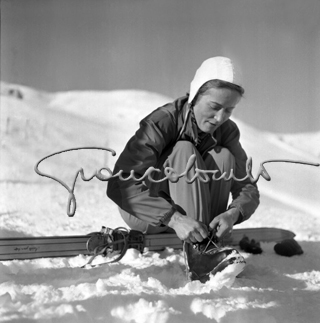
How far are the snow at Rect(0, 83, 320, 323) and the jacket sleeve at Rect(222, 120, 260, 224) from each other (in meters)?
0.03

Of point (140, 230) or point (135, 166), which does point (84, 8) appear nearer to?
point (135, 166)

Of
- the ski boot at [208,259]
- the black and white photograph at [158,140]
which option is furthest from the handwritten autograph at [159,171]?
the ski boot at [208,259]

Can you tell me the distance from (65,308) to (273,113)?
2.02ft

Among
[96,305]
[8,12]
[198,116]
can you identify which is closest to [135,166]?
[198,116]

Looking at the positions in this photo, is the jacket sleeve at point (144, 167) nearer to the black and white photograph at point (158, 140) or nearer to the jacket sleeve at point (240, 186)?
the black and white photograph at point (158, 140)

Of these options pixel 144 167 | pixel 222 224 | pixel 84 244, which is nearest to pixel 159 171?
pixel 144 167

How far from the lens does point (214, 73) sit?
2.65ft

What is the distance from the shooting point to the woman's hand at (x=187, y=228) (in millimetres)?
779

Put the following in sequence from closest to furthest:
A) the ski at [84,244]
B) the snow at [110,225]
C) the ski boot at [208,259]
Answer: the snow at [110,225] → the ski boot at [208,259] → the ski at [84,244]

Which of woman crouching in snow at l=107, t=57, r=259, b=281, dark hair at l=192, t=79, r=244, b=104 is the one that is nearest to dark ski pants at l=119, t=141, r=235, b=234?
woman crouching in snow at l=107, t=57, r=259, b=281

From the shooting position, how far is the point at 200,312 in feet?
2.03

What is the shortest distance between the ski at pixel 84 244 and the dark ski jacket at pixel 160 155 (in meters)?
0.12

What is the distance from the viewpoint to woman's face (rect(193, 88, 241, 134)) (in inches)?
31.7

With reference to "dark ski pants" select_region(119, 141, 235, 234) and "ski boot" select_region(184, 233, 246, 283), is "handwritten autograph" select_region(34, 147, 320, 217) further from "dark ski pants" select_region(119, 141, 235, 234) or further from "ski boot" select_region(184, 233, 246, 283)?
"ski boot" select_region(184, 233, 246, 283)
